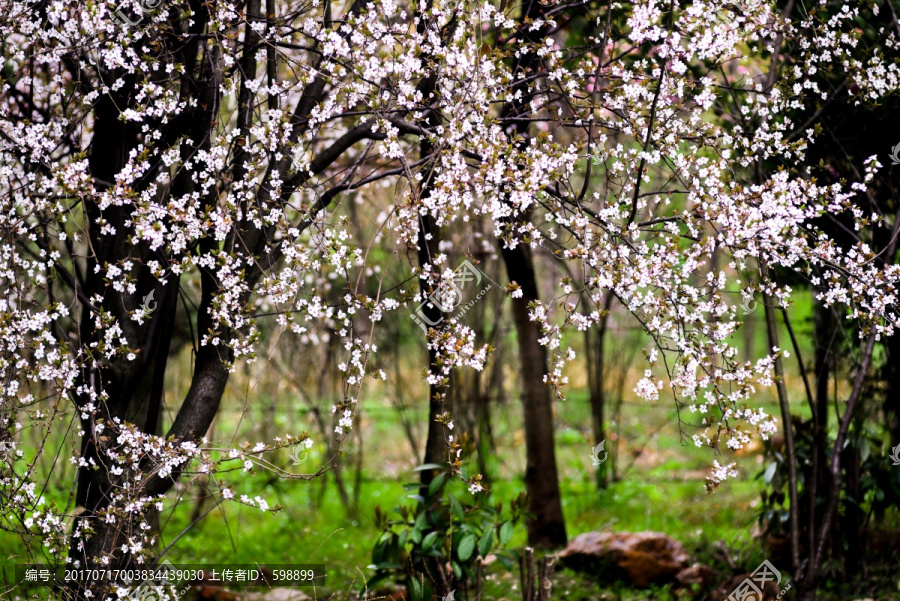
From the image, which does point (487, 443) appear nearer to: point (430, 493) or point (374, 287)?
point (374, 287)

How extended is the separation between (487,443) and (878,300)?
4631 millimetres

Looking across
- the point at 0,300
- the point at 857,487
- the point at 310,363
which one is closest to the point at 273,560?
the point at 310,363

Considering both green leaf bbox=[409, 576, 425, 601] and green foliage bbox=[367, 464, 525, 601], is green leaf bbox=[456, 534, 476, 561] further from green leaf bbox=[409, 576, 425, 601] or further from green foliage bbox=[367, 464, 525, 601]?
green leaf bbox=[409, 576, 425, 601]

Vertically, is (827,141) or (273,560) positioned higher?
(827,141)

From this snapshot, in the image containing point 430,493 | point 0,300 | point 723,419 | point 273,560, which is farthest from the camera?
point 273,560

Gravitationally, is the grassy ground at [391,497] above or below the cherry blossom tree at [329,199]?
below

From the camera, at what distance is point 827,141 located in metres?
4.73

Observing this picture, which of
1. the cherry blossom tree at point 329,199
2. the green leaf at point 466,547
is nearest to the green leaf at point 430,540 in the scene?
the green leaf at point 466,547

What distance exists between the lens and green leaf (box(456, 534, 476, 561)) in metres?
4.06

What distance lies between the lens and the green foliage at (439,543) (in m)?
4.09

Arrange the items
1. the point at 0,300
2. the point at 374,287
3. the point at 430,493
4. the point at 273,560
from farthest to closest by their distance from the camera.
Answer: the point at 374,287 < the point at 273,560 < the point at 430,493 < the point at 0,300

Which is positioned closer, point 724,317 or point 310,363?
point 724,317

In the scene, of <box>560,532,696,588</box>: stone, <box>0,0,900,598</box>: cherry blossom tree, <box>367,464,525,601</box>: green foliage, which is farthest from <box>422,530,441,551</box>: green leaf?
<box>560,532,696,588</box>: stone

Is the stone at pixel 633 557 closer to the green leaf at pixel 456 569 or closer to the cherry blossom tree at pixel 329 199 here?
the green leaf at pixel 456 569
